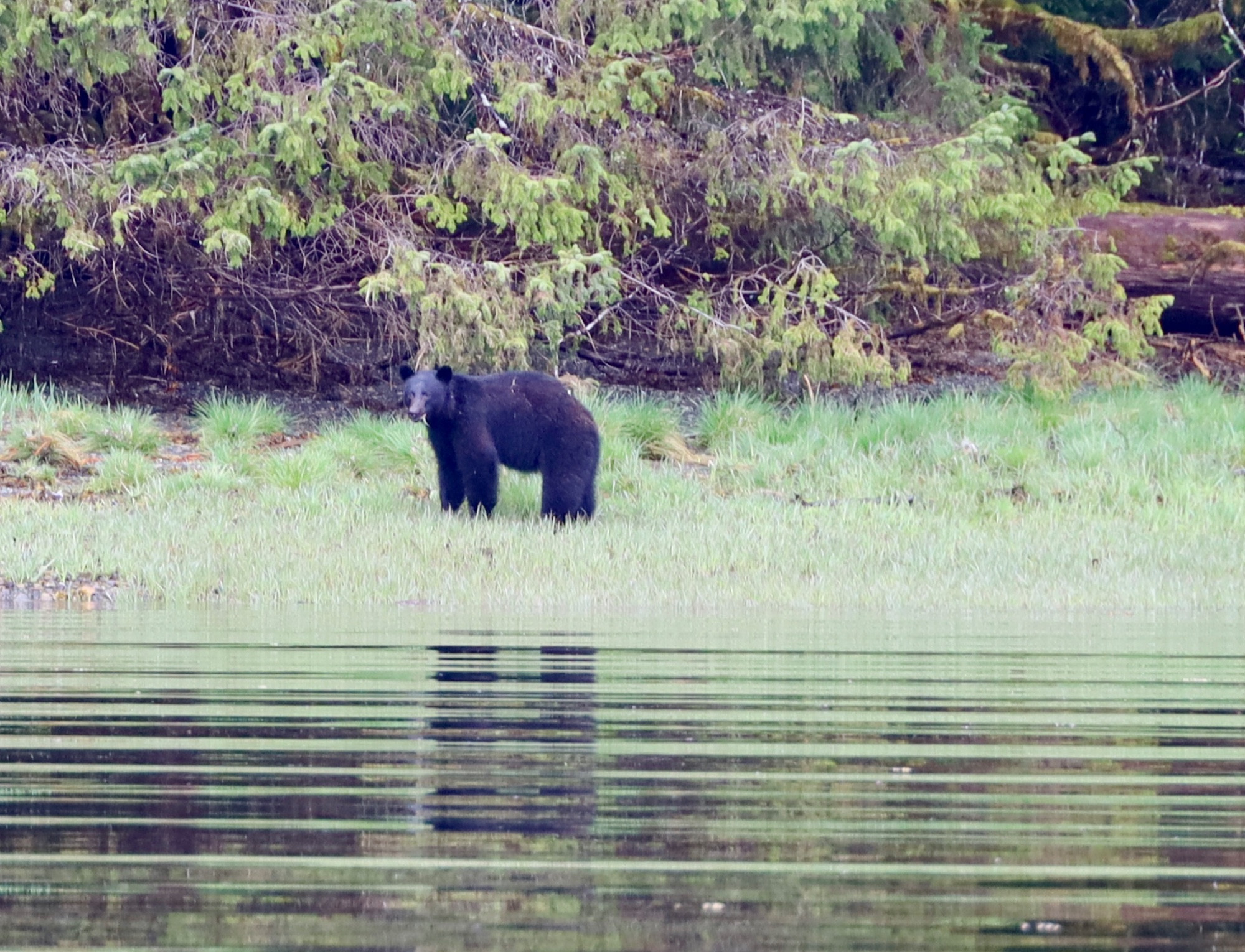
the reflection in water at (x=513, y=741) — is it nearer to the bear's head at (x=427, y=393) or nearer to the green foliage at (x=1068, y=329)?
the bear's head at (x=427, y=393)

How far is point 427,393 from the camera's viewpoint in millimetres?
13828

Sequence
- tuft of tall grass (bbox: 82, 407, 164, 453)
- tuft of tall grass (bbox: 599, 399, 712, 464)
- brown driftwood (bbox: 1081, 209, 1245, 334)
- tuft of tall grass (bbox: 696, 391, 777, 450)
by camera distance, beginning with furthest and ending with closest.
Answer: brown driftwood (bbox: 1081, 209, 1245, 334)
tuft of tall grass (bbox: 696, 391, 777, 450)
tuft of tall grass (bbox: 599, 399, 712, 464)
tuft of tall grass (bbox: 82, 407, 164, 453)

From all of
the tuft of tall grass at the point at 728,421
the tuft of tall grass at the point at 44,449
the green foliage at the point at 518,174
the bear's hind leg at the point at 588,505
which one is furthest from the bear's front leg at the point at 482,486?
the tuft of tall grass at the point at 44,449

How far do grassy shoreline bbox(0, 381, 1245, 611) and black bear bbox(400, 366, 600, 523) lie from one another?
296mm

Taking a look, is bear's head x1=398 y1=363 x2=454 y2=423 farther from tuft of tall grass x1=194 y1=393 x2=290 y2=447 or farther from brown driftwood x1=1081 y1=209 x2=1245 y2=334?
brown driftwood x1=1081 y1=209 x2=1245 y2=334

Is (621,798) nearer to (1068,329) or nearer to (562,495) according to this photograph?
(562,495)

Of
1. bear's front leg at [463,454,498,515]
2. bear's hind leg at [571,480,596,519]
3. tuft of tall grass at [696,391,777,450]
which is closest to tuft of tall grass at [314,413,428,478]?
bear's front leg at [463,454,498,515]

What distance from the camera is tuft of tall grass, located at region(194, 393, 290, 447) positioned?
56.4 ft

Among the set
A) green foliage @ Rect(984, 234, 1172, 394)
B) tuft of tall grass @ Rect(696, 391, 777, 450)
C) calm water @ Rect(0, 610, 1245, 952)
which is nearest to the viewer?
calm water @ Rect(0, 610, 1245, 952)

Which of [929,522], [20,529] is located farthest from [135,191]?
[929,522]

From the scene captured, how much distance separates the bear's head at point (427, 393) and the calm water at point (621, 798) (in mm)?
5176

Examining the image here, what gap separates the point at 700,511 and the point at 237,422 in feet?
16.1

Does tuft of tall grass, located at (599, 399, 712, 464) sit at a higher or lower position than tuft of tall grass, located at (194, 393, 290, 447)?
higher

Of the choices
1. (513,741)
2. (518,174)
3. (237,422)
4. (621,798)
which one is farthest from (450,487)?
(621,798)
